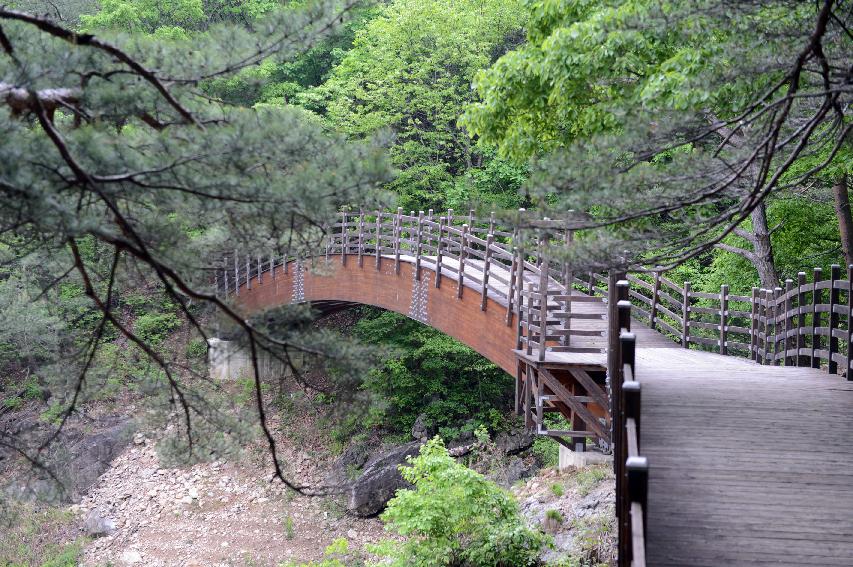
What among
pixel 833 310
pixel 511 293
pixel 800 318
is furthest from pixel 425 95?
pixel 833 310

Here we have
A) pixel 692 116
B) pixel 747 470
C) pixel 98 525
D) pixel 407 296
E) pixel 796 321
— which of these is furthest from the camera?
pixel 98 525

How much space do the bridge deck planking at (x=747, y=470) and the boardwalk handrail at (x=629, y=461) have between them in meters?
0.18

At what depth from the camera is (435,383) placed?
17906mm

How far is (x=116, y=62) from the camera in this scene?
4777 mm

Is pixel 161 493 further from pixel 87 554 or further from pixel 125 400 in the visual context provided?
pixel 125 400

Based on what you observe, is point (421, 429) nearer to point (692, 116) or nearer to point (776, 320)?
point (776, 320)

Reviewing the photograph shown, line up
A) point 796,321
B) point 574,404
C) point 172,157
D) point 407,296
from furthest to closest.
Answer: point 407,296 < point 796,321 < point 574,404 < point 172,157

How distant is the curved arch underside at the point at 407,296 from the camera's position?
11.4m

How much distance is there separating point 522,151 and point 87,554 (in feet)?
35.5

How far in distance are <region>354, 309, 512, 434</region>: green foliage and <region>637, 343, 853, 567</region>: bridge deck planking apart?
1092 centimetres

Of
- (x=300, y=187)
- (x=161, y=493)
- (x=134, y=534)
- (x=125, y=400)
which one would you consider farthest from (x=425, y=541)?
(x=125, y=400)

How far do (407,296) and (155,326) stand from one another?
10296 mm

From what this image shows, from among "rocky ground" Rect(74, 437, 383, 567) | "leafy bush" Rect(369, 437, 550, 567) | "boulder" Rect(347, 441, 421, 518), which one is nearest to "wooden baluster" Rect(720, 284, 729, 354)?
"leafy bush" Rect(369, 437, 550, 567)

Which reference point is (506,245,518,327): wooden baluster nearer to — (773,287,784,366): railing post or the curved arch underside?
the curved arch underside
